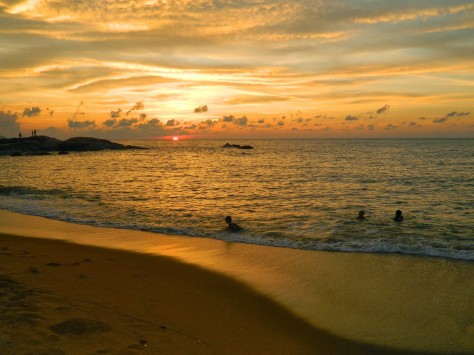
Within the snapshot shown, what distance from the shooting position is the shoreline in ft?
25.8

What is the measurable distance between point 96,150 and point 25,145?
23958mm

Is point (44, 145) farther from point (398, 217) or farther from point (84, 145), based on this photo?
point (398, 217)

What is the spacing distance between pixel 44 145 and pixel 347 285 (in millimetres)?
113595

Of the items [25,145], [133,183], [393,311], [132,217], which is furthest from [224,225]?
[25,145]

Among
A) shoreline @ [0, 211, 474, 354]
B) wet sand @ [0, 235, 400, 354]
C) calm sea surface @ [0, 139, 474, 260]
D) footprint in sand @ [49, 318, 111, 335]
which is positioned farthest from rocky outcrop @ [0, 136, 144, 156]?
footprint in sand @ [49, 318, 111, 335]

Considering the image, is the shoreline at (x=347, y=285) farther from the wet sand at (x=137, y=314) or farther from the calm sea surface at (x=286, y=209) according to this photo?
the calm sea surface at (x=286, y=209)

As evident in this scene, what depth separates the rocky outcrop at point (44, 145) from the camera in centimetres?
9800

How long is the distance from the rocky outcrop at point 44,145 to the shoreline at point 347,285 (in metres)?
88.0

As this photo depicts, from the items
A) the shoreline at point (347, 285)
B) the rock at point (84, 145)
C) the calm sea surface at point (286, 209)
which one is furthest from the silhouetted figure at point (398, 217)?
the rock at point (84, 145)

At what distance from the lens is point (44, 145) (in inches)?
4237

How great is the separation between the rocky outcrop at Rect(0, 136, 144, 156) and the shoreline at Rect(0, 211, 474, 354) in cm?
8801

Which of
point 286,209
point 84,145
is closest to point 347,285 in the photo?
point 286,209

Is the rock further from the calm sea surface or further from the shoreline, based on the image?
the shoreline

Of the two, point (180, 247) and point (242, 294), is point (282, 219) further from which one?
point (242, 294)
